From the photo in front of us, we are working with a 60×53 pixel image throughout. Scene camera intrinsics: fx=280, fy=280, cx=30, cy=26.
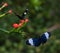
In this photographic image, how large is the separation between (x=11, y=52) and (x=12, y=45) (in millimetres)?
121

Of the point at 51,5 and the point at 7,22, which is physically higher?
the point at 51,5

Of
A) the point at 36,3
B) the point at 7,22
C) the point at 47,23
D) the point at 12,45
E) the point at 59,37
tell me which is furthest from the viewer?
the point at 47,23

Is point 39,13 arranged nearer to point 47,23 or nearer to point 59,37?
point 47,23

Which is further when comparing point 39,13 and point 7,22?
point 39,13

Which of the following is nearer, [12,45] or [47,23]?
[12,45]

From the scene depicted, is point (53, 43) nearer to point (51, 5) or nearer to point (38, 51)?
point (38, 51)

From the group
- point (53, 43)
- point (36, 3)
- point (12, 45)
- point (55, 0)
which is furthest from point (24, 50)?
point (36, 3)

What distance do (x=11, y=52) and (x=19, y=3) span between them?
0.64 metres

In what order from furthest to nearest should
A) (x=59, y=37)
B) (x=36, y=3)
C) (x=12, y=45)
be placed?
(x=12, y=45) < (x=59, y=37) < (x=36, y=3)

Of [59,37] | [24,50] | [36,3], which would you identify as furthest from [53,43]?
[36,3]

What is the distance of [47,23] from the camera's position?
416cm

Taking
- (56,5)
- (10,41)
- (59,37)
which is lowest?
(59,37)

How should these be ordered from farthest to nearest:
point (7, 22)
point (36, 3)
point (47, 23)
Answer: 1. point (47, 23)
2. point (7, 22)
3. point (36, 3)

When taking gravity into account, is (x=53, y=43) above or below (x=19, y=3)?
below
